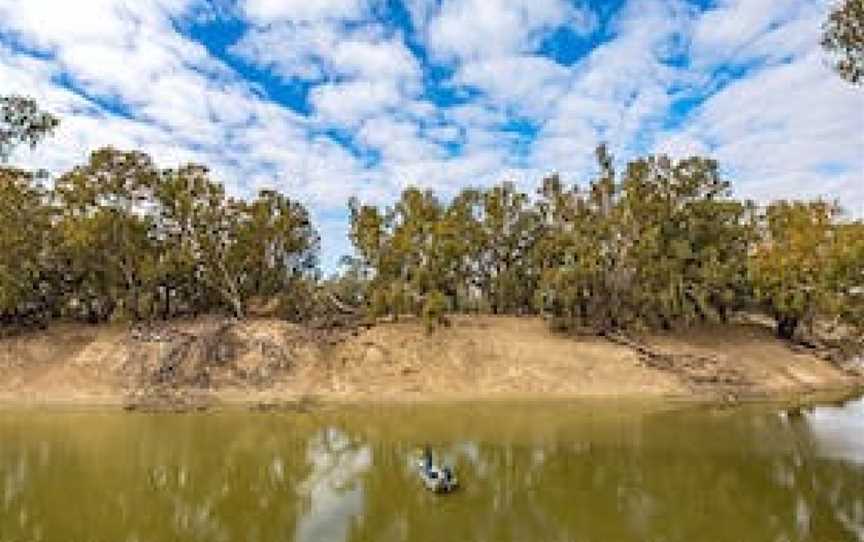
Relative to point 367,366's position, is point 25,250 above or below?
above

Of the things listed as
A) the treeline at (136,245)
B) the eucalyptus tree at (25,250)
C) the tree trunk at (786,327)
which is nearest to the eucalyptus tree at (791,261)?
the tree trunk at (786,327)

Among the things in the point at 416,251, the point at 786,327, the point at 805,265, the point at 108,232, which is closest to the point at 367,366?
the point at 416,251

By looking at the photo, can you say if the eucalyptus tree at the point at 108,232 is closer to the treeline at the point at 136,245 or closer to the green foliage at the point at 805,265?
the treeline at the point at 136,245

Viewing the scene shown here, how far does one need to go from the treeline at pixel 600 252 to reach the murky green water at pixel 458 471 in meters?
14.3

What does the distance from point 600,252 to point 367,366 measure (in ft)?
58.1

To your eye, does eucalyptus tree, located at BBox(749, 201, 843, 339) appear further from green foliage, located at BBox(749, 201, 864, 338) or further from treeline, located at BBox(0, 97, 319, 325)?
treeline, located at BBox(0, 97, 319, 325)

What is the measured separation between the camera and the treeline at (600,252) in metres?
65.6

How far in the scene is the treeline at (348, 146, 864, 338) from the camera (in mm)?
65625

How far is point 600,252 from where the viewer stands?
2606 inches

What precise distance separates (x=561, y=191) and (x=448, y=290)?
37.2 feet

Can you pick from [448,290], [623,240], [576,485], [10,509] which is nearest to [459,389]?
[448,290]

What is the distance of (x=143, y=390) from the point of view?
5888 centimetres

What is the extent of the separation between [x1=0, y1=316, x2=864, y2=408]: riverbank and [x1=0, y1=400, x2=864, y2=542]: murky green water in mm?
6033

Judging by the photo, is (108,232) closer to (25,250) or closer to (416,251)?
(25,250)
